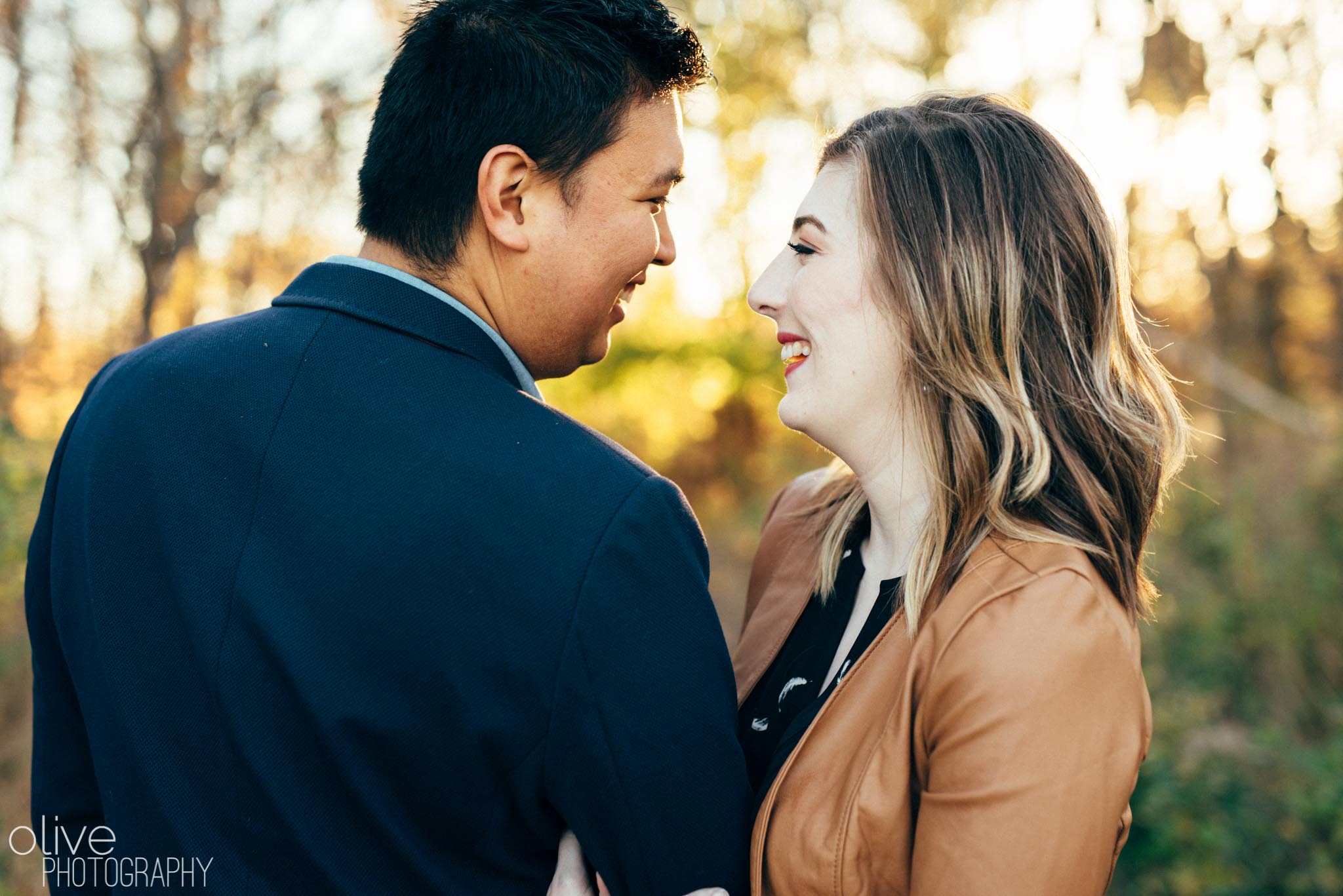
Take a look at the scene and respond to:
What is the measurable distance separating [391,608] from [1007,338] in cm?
125

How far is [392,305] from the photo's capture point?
167 centimetres

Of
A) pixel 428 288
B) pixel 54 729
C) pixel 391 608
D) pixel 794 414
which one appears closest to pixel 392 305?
pixel 428 288

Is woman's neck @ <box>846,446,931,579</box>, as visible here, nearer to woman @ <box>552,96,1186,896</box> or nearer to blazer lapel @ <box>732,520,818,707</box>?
woman @ <box>552,96,1186,896</box>

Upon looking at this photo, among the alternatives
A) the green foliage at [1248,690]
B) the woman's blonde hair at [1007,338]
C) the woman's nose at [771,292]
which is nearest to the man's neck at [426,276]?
the woman's nose at [771,292]

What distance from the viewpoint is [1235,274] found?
44.3ft

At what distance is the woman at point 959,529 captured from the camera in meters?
1.62

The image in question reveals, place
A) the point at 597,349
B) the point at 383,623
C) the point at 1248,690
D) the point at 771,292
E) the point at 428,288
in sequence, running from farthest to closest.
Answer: the point at 1248,690, the point at 771,292, the point at 597,349, the point at 428,288, the point at 383,623

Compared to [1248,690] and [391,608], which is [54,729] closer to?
[391,608]

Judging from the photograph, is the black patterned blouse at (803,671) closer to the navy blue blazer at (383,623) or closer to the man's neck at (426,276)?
the navy blue blazer at (383,623)

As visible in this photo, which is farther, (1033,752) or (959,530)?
(959,530)

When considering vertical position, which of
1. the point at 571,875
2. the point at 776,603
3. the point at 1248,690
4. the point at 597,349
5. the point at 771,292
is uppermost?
the point at 771,292

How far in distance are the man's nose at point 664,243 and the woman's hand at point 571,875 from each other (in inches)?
43.6

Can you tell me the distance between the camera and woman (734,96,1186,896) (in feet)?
5.32

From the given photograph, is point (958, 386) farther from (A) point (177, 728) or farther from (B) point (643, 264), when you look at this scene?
(A) point (177, 728)
